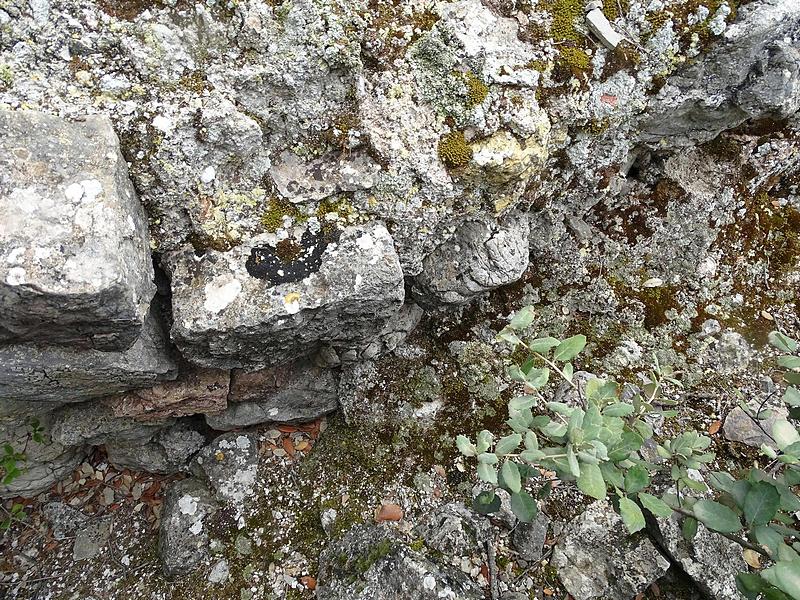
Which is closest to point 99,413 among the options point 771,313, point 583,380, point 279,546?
point 279,546

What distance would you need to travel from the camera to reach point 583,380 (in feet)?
10.3

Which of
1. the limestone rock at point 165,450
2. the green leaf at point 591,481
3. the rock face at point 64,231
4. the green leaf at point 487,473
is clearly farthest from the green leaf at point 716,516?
the limestone rock at point 165,450

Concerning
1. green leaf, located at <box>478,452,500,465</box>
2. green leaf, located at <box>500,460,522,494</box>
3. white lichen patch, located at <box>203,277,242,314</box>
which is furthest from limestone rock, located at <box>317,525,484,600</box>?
white lichen patch, located at <box>203,277,242,314</box>

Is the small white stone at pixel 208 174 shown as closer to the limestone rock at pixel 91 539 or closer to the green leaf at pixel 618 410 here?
the green leaf at pixel 618 410

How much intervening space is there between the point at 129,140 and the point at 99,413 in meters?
1.63

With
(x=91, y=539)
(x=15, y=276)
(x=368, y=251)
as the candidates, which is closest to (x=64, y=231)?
(x=15, y=276)

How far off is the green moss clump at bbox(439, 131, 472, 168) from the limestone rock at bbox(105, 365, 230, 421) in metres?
1.59

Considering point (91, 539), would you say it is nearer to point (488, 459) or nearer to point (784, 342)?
point (488, 459)

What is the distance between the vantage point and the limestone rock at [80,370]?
2.15 m

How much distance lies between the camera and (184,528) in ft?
9.82

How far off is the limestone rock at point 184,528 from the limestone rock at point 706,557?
245 centimetres

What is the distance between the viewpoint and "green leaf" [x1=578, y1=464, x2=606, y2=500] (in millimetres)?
1669

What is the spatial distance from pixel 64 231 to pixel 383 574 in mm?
2035

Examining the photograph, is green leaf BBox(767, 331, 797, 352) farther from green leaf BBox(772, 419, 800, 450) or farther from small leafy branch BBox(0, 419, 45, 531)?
small leafy branch BBox(0, 419, 45, 531)
